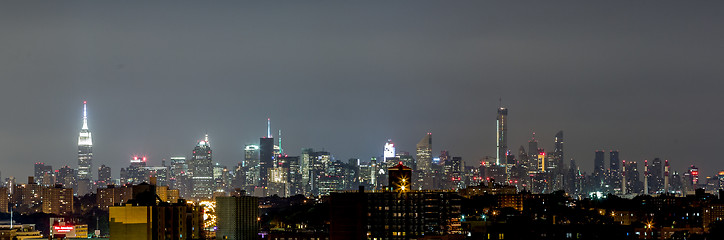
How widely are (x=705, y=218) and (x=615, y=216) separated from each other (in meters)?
11.1

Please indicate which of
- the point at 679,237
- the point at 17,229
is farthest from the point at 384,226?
the point at 17,229

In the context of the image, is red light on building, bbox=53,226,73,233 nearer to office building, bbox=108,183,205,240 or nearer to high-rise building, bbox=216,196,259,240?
high-rise building, bbox=216,196,259,240

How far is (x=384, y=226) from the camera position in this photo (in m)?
77.8

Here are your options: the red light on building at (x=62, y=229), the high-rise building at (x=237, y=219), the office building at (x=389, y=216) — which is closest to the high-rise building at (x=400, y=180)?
Answer: the office building at (x=389, y=216)

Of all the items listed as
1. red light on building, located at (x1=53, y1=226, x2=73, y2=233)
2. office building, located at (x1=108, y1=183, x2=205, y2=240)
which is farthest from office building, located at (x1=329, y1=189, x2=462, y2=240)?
red light on building, located at (x1=53, y1=226, x2=73, y2=233)

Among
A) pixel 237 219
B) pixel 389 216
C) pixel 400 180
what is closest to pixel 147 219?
pixel 389 216

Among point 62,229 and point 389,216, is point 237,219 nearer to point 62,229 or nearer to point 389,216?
point 62,229

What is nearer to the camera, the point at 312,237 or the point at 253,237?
the point at 312,237

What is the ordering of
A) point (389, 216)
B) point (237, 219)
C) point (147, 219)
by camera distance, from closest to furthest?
point (147, 219) < point (389, 216) < point (237, 219)

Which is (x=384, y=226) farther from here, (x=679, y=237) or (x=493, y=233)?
(x=679, y=237)

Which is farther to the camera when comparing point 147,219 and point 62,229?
point 62,229

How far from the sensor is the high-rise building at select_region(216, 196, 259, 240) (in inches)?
3853

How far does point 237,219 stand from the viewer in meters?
101

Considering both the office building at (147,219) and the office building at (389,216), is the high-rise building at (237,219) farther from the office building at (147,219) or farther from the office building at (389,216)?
the office building at (147,219)
